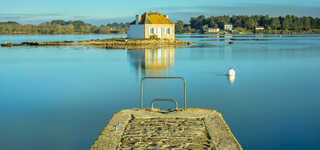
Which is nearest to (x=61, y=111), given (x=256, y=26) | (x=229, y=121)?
(x=229, y=121)

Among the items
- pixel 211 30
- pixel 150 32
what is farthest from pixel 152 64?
pixel 211 30

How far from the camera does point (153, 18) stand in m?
47.3

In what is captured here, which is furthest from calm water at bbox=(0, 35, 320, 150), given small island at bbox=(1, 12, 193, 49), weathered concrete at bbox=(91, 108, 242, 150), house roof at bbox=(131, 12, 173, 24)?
house roof at bbox=(131, 12, 173, 24)

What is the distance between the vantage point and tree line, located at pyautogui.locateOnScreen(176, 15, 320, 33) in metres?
162

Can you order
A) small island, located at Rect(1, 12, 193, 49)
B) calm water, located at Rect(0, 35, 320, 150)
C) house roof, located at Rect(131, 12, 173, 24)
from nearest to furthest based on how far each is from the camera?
calm water, located at Rect(0, 35, 320, 150) < house roof, located at Rect(131, 12, 173, 24) < small island, located at Rect(1, 12, 193, 49)

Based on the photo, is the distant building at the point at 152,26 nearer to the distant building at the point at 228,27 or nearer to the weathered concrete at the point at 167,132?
the weathered concrete at the point at 167,132

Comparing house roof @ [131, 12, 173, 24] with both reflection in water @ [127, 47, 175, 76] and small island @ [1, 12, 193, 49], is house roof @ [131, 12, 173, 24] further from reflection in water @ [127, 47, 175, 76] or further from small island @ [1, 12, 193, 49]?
reflection in water @ [127, 47, 175, 76]

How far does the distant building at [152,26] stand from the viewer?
4697 centimetres

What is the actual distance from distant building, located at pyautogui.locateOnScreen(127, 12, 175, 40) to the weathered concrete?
127ft

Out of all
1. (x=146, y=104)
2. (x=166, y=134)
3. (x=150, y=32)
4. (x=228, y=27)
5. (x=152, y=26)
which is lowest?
(x=146, y=104)

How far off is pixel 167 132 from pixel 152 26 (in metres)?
41.0

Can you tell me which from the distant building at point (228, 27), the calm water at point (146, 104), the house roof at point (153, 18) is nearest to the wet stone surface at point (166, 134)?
the calm water at point (146, 104)

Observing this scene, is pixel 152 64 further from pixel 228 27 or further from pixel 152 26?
pixel 228 27

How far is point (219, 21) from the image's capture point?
175 metres
